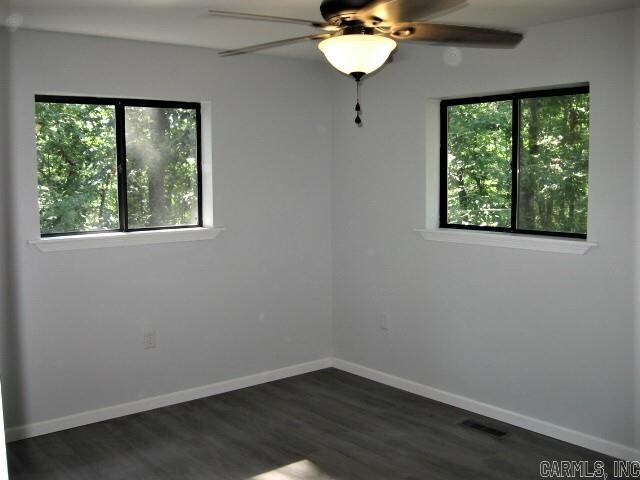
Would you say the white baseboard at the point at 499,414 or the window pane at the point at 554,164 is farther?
the window pane at the point at 554,164

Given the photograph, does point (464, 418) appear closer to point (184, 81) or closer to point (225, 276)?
point (225, 276)

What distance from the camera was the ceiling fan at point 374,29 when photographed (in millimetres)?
2090

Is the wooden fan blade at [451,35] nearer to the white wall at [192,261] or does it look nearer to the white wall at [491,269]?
the white wall at [491,269]

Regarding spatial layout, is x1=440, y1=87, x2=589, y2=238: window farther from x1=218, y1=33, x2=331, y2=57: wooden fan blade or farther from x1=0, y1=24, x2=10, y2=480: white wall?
x1=0, y1=24, x2=10, y2=480: white wall

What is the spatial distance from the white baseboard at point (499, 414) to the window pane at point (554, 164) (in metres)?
1.14

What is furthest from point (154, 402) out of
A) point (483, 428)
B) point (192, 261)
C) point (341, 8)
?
point (341, 8)

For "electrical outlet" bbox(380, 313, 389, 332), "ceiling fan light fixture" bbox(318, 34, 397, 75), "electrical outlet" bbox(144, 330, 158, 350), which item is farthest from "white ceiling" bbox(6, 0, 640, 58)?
"electrical outlet" bbox(380, 313, 389, 332)

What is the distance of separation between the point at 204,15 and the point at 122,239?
1539 mm

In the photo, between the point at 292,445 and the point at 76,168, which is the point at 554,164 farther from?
the point at 76,168

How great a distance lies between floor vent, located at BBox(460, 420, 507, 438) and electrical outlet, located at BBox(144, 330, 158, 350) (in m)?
2.03

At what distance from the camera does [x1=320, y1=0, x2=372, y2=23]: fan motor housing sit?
2.09 m

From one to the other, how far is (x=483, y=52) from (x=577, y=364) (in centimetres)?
193

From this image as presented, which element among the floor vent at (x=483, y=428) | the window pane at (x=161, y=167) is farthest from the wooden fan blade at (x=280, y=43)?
the floor vent at (x=483, y=428)

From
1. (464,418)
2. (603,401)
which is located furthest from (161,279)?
(603,401)
